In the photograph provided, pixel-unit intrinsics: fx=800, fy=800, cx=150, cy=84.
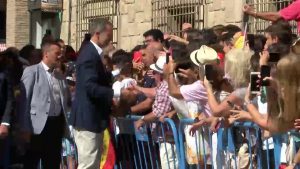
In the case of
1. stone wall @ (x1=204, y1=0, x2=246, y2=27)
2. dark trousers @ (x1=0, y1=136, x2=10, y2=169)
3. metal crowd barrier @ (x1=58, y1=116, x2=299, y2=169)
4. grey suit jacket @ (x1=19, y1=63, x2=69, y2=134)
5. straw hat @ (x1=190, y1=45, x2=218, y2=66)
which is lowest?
dark trousers @ (x1=0, y1=136, x2=10, y2=169)

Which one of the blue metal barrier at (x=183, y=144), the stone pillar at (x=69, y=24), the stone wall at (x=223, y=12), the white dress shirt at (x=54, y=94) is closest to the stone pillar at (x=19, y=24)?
the stone pillar at (x=69, y=24)

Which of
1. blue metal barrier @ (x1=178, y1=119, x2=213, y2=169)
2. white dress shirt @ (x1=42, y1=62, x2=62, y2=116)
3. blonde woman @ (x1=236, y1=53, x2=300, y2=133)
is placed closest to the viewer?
blonde woman @ (x1=236, y1=53, x2=300, y2=133)

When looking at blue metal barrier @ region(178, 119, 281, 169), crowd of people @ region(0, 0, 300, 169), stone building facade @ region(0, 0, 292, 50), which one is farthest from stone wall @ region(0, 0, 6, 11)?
blue metal barrier @ region(178, 119, 281, 169)

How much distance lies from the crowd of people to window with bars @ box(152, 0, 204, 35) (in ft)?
12.9

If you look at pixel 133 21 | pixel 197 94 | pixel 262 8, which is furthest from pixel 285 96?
pixel 133 21

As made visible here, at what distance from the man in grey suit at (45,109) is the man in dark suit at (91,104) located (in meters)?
0.87

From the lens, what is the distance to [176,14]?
55.0ft

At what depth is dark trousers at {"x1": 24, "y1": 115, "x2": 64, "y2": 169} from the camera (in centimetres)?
1066

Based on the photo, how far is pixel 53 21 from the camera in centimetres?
2230

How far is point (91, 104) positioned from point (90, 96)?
12 centimetres

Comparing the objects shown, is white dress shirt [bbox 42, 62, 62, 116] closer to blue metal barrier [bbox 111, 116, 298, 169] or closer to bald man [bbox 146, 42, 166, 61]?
blue metal barrier [bbox 111, 116, 298, 169]

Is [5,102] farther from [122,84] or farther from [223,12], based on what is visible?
[223,12]

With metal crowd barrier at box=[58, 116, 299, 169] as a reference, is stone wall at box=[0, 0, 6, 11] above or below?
above

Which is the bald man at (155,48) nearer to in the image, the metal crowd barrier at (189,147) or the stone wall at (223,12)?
the metal crowd barrier at (189,147)
